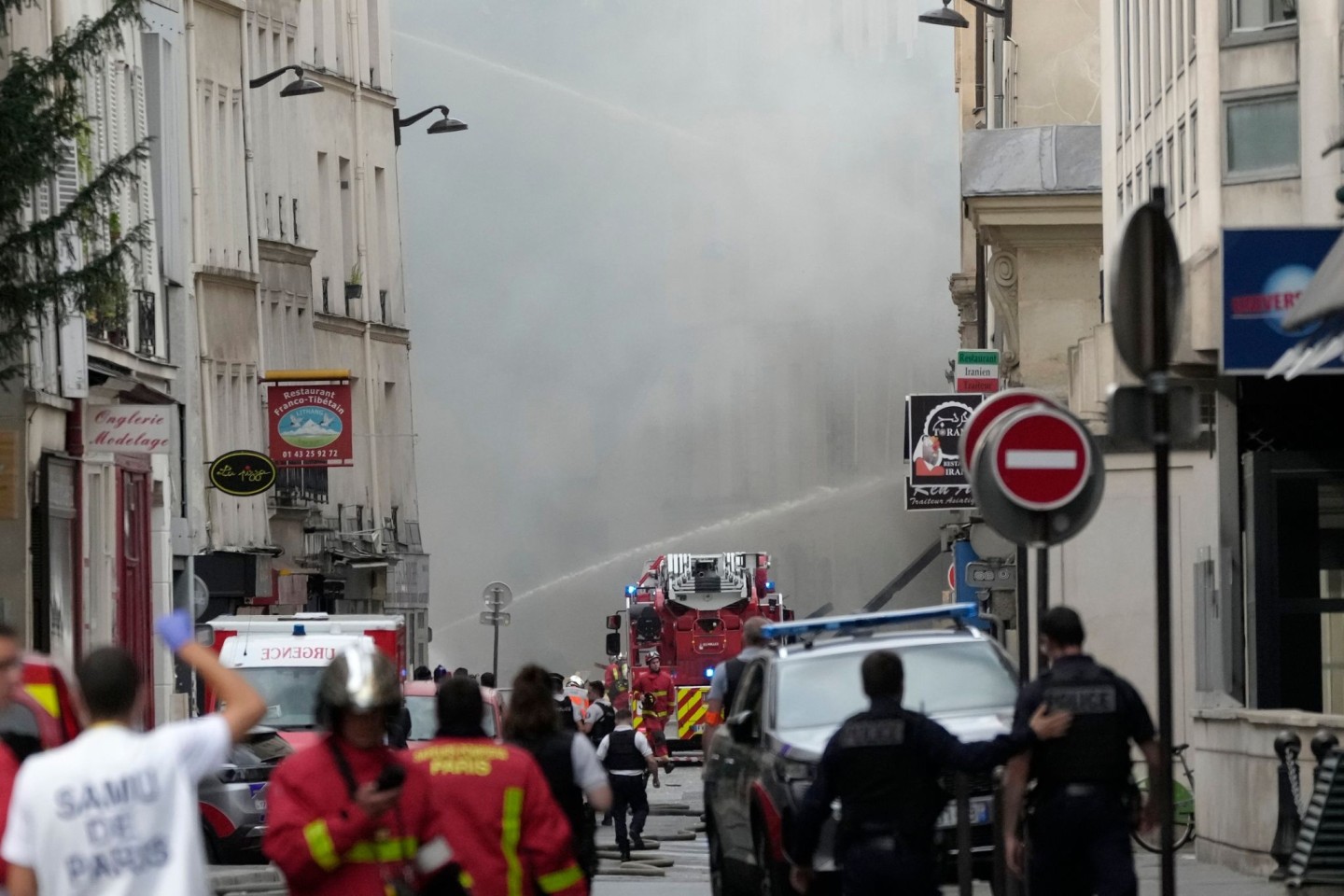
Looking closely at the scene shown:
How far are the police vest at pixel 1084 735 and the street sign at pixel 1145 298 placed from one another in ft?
4.63

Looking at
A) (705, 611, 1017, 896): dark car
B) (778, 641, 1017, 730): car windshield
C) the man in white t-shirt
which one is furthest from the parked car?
the man in white t-shirt

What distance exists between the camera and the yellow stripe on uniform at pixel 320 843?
7012 millimetres

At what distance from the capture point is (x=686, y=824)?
2862 centimetres

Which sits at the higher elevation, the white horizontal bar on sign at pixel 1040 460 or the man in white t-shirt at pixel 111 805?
the white horizontal bar on sign at pixel 1040 460

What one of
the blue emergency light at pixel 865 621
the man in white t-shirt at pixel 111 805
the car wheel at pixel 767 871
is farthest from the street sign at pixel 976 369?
the man in white t-shirt at pixel 111 805

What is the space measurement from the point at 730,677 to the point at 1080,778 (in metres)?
8.69

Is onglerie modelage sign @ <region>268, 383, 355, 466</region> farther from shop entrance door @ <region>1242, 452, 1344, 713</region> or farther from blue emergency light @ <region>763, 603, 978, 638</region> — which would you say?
blue emergency light @ <region>763, 603, 978, 638</region>

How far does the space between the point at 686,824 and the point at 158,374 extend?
32.7ft

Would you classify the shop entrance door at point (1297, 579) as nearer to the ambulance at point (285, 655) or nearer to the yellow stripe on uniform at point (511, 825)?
the ambulance at point (285, 655)

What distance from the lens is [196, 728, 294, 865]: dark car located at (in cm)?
2189

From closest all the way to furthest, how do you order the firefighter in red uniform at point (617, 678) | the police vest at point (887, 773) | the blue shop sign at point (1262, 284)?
the police vest at point (887, 773) < the blue shop sign at point (1262, 284) < the firefighter in red uniform at point (617, 678)

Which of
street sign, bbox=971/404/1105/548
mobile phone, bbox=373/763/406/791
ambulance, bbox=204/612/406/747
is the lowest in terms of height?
ambulance, bbox=204/612/406/747

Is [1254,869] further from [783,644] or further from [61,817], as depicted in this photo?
[61,817]

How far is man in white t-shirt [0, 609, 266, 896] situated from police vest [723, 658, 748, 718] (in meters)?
11.7
